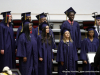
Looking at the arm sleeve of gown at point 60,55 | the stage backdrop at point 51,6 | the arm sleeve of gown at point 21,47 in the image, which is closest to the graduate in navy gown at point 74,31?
the arm sleeve of gown at point 60,55

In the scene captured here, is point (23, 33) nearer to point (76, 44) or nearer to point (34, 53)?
point (34, 53)

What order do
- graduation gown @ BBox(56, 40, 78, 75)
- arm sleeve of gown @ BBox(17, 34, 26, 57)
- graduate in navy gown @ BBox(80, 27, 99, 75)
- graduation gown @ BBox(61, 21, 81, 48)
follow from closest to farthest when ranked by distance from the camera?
1. arm sleeve of gown @ BBox(17, 34, 26, 57)
2. graduation gown @ BBox(56, 40, 78, 75)
3. graduate in navy gown @ BBox(80, 27, 99, 75)
4. graduation gown @ BBox(61, 21, 81, 48)

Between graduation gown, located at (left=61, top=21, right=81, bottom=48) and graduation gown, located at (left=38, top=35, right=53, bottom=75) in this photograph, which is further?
graduation gown, located at (left=61, top=21, right=81, bottom=48)

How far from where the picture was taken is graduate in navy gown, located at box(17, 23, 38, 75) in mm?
6676

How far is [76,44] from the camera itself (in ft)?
24.2

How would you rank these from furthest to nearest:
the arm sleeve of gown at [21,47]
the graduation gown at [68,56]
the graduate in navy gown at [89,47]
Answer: the graduate in navy gown at [89,47] → the graduation gown at [68,56] → the arm sleeve of gown at [21,47]

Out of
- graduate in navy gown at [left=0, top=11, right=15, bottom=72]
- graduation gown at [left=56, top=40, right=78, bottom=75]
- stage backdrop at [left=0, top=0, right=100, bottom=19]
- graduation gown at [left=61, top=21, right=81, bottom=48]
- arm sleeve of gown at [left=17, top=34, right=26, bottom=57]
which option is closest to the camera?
arm sleeve of gown at [left=17, top=34, right=26, bottom=57]

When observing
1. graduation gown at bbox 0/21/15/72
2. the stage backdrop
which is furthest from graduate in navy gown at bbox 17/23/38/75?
the stage backdrop

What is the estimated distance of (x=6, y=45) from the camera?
6938mm

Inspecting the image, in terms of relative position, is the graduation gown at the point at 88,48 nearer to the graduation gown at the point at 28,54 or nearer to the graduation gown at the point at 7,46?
the graduation gown at the point at 28,54

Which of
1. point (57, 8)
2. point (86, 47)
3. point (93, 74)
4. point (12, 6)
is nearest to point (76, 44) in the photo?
point (86, 47)

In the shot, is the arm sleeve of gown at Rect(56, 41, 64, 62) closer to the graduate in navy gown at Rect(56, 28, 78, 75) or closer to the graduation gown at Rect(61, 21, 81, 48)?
the graduate in navy gown at Rect(56, 28, 78, 75)

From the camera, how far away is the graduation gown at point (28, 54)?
667 cm

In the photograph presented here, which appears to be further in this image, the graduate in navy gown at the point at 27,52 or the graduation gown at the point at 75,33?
the graduation gown at the point at 75,33
